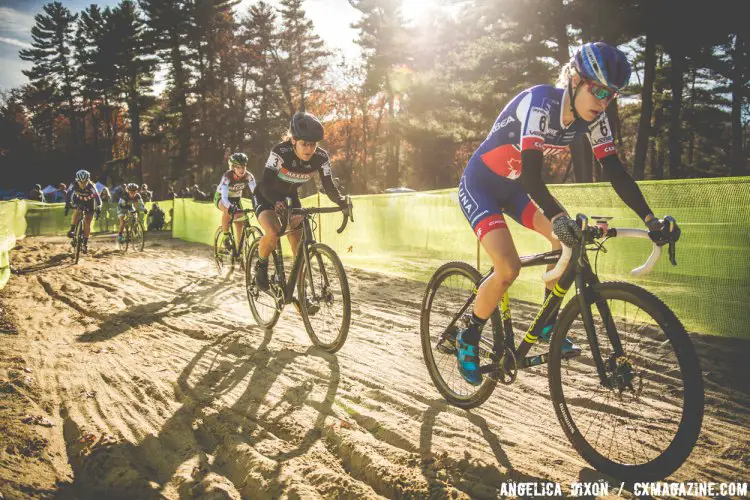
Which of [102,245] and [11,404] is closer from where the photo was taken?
[11,404]

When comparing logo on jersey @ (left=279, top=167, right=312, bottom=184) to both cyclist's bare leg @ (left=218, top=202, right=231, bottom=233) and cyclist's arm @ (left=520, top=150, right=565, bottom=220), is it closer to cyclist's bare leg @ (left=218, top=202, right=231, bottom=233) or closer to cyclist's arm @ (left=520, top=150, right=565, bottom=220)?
cyclist's arm @ (left=520, top=150, right=565, bottom=220)

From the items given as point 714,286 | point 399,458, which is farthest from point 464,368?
point 714,286

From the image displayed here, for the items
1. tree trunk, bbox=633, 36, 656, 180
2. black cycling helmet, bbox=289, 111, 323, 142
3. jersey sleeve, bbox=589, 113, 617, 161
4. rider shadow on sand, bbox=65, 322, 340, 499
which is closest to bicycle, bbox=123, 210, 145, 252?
black cycling helmet, bbox=289, 111, 323, 142

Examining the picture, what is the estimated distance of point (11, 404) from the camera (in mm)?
3672

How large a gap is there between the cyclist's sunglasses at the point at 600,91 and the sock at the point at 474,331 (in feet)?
5.27

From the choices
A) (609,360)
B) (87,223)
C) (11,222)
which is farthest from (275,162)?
(11,222)

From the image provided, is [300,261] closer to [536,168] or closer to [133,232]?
[536,168]

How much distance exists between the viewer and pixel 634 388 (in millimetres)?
2842

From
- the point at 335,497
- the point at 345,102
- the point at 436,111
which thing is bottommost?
the point at 335,497

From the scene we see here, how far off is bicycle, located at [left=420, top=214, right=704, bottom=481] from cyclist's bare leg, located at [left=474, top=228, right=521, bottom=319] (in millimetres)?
98

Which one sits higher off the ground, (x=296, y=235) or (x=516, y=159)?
(x=516, y=159)

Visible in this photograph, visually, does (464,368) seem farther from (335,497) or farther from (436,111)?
(436,111)

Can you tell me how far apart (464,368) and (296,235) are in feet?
9.21

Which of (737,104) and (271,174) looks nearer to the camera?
(271,174)
